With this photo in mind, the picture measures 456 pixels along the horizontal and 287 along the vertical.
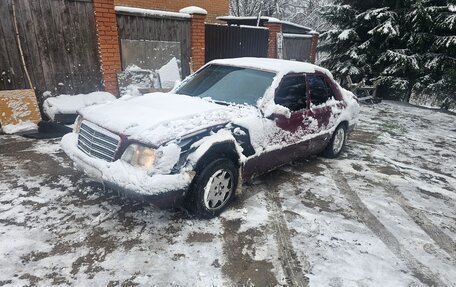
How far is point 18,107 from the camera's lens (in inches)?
239

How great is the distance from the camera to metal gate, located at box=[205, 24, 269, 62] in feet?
32.4

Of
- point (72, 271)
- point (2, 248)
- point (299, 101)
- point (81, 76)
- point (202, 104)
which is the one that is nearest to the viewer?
point (72, 271)

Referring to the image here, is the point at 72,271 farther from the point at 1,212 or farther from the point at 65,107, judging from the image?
the point at 65,107

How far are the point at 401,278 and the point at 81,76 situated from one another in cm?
672

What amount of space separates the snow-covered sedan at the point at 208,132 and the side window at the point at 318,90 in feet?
0.05

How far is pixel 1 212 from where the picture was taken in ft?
11.6

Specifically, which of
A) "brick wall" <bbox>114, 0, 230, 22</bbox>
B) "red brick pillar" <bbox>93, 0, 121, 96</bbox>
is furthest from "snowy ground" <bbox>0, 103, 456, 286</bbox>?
"brick wall" <bbox>114, 0, 230, 22</bbox>

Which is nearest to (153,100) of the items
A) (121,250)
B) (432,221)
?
(121,250)

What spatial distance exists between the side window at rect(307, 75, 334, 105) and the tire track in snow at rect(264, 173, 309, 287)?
5.39 feet

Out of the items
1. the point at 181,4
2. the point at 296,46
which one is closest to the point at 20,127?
the point at 296,46

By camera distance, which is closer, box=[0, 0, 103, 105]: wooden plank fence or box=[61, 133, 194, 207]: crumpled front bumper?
box=[61, 133, 194, 207]: crumpled front bumper

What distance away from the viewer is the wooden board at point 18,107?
5.94 metres

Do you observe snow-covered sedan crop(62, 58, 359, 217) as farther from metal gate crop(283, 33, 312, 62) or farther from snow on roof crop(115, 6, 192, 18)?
metal gate crop(283, 33, 312, 62)

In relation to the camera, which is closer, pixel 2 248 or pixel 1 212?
pixel 2 248
